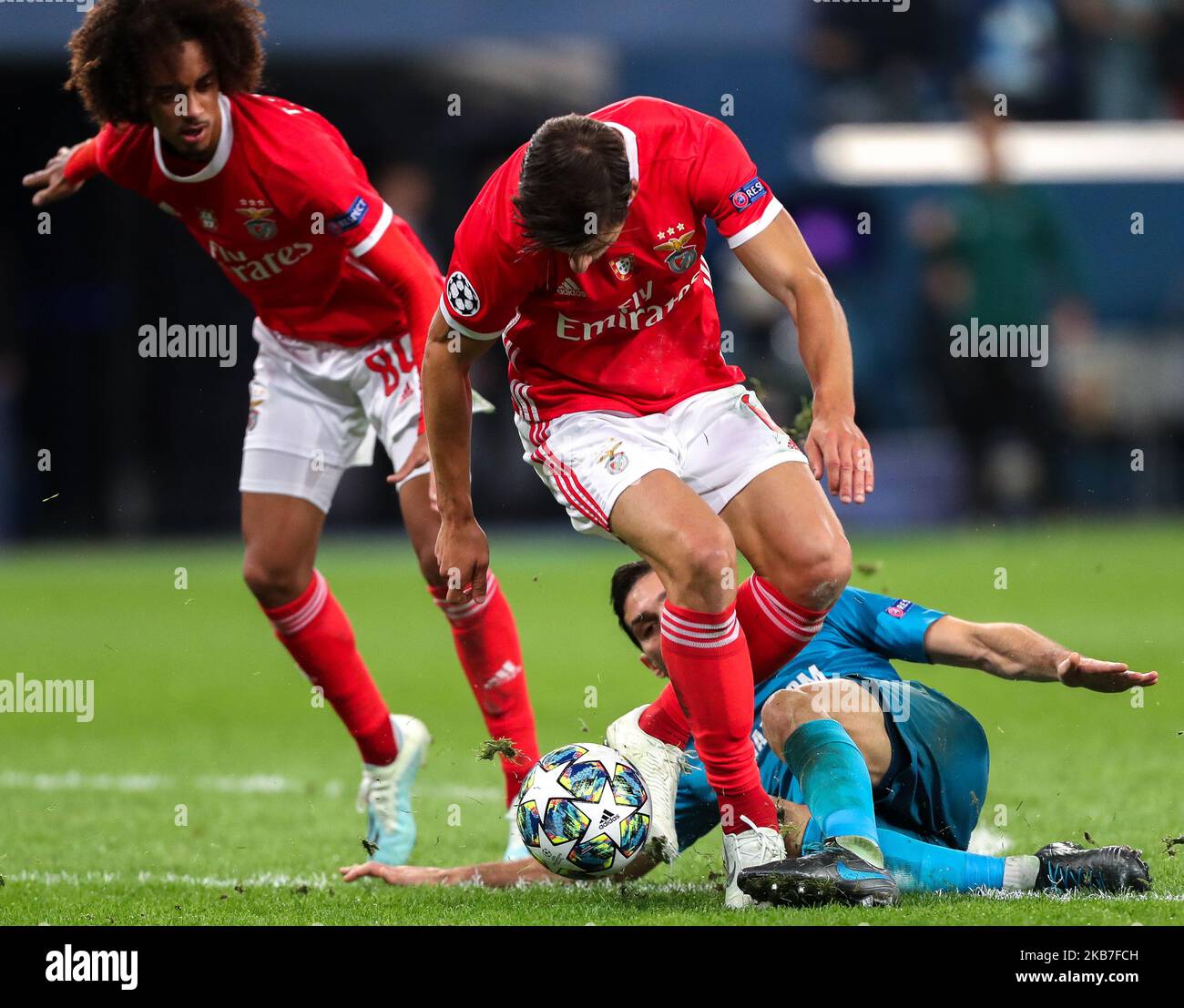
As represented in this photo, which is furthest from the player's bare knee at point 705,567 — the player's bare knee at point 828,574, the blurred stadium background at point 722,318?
the blurred stadium background at point 722,318

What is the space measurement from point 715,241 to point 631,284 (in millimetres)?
12609

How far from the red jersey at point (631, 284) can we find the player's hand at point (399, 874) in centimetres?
133

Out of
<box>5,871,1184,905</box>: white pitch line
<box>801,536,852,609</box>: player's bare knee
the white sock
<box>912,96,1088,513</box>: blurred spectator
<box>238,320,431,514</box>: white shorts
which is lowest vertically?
<box>5,871,1184,905</box>: white pitch line

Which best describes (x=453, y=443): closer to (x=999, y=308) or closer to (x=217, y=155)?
(x=217, y=155)

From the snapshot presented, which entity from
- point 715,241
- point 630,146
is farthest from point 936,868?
point 715,241

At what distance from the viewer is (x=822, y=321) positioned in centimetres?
448

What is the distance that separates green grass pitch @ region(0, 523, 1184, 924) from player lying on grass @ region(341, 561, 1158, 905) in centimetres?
12

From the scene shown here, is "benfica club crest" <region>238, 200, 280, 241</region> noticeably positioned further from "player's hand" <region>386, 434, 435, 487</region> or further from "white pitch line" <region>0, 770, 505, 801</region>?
"white pitch line" <region>0, 770, 505, 801</region>

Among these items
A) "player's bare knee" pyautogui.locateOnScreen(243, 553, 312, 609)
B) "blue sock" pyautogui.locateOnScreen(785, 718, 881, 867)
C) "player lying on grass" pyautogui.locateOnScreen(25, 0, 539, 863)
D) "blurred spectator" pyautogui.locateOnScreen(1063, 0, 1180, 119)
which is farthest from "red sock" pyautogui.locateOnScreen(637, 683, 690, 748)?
"blurred spectator" pyautogui.locateOnScreen(1063, 0, 1180, 119)

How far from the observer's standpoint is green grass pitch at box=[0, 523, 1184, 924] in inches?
180

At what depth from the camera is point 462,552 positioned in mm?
4824

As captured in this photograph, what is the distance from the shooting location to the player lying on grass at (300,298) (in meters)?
5.30
